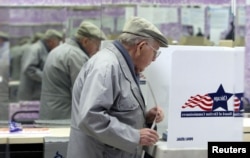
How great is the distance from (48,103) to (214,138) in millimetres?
2244

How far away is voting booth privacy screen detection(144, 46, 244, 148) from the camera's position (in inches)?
79.3

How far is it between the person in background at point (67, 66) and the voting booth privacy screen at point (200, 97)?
1746 mm

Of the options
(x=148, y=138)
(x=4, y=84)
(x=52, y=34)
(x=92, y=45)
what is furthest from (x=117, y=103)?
(x=52, y=34)

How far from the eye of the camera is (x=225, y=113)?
2.03 m

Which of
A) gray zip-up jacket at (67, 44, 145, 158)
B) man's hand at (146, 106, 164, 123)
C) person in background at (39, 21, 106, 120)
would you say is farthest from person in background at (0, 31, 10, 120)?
man's hand at (146, 106, 164, 123)

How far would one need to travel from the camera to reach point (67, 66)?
3.86 m

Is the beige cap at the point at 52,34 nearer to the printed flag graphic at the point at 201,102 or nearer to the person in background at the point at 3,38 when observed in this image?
the person in background at the point at 3,38

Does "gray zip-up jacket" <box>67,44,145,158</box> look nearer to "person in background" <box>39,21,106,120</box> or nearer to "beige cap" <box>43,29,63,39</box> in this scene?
"person in background" <box>39,21,106,120</box>

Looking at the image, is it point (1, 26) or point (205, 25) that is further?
point (205, 25)

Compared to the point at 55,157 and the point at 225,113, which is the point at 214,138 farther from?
the point at 55,157

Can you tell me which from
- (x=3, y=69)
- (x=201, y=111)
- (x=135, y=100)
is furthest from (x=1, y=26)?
(x=201, y=111)

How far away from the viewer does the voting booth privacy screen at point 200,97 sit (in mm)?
2014

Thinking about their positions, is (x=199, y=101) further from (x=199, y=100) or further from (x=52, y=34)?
(x=52, y=34)

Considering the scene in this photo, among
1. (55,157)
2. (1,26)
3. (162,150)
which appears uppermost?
(1,26)
